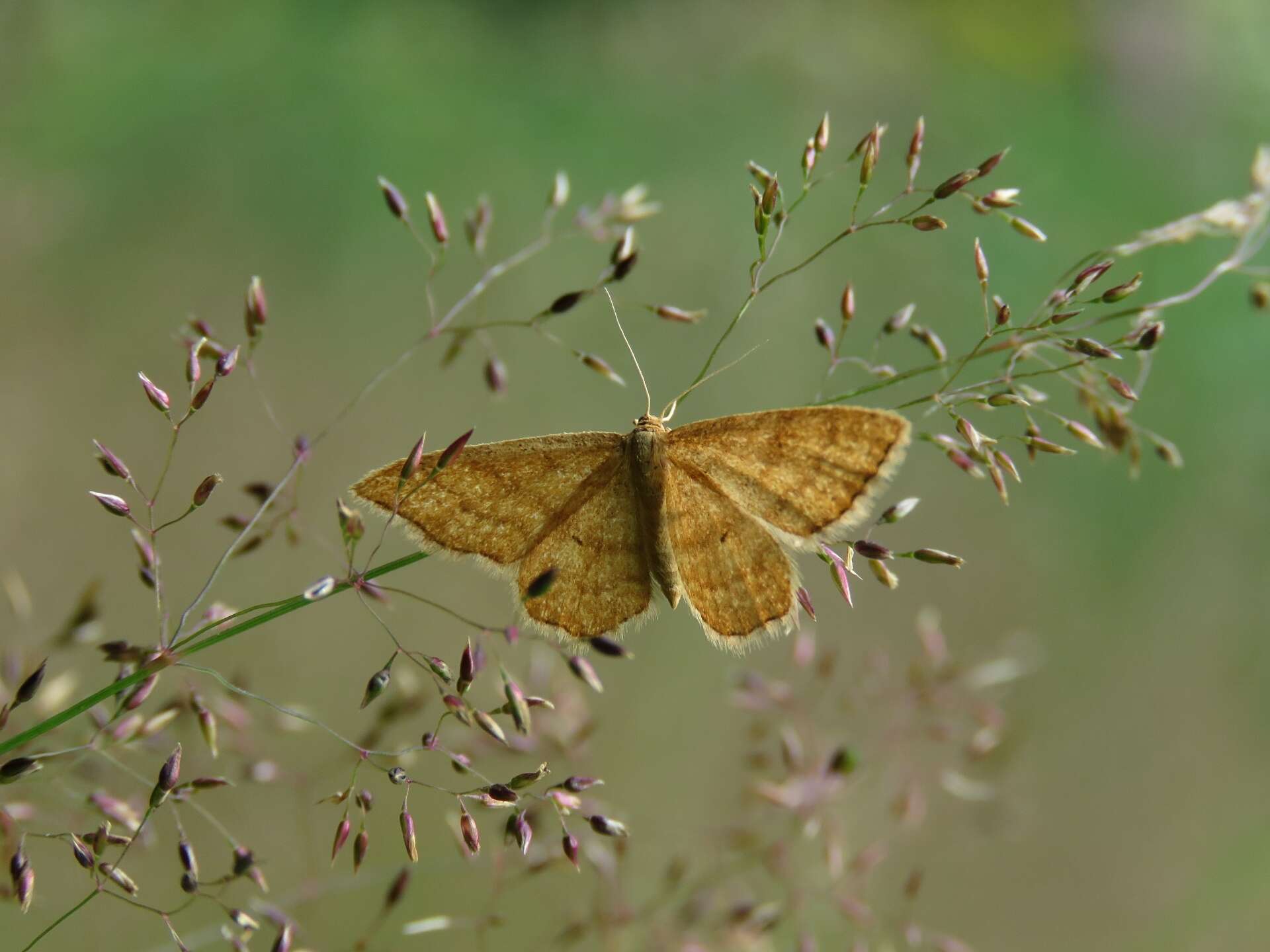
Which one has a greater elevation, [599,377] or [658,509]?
[658,509]

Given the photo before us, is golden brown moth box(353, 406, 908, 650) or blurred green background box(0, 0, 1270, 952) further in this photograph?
blurred green background box(0, 0, 1270, 952)

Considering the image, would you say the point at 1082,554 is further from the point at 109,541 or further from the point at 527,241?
the point at 109,541

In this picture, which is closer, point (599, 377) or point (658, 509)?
point (658, 509)

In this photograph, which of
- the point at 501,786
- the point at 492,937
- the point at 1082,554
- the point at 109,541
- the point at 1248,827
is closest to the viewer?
the point at 501,786

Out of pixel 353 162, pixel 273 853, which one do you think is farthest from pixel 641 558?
pixel 353 162

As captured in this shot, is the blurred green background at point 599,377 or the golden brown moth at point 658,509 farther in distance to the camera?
the blurred green background at point 599,377
